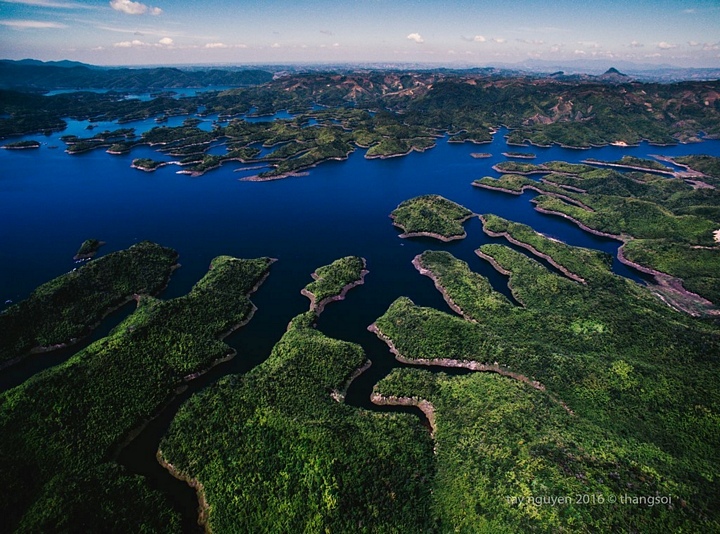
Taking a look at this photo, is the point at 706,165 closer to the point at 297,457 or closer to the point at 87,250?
the point at 297,457

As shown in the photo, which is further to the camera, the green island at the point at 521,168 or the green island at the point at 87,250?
the green island at the point at 521,168

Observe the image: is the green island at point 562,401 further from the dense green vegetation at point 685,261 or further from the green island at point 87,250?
the green island at point 87,250

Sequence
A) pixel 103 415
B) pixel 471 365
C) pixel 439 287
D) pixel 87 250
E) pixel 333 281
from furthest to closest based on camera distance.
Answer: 1. pixel 87 250
2. pixel 439 287
3. pixel 333 281
4. pixel 471 365
5. pixel 103 415

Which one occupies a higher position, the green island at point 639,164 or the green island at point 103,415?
the green island at point 639,164

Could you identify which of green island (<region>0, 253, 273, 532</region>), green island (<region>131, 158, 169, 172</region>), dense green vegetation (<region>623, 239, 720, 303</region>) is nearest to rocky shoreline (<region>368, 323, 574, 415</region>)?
green island (<region>0, 253, 273, 532</region>)

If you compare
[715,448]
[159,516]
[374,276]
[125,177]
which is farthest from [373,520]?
[125,177]

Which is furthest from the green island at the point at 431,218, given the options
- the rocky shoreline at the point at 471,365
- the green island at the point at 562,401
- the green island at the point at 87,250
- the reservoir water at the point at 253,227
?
the green island at the point at 87,250

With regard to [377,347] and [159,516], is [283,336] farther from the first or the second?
[159,516]

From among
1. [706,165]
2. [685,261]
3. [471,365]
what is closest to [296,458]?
[471,365]
